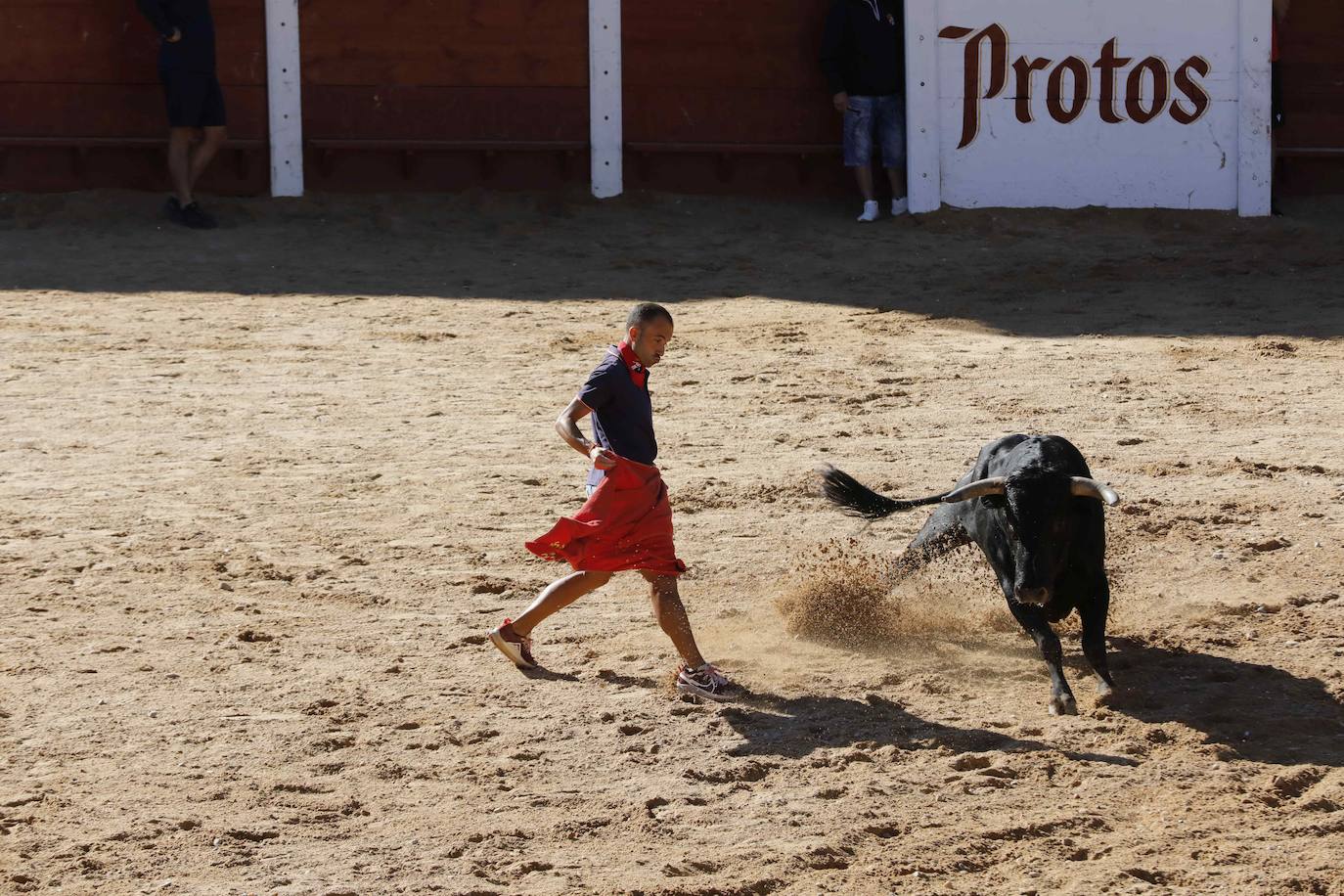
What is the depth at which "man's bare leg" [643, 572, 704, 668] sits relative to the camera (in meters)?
4.38

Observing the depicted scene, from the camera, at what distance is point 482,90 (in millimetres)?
12016

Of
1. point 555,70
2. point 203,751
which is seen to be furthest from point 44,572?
point 555,70

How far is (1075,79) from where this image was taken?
11.8 m

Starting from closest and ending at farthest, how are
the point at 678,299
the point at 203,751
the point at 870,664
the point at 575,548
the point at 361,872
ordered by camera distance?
the point at 361,872 < the point at 203,751 < the point at 575,548 < the point at 870,664 < the point at 678,299

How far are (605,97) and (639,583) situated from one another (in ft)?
23.7

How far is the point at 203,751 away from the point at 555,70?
8627 mm

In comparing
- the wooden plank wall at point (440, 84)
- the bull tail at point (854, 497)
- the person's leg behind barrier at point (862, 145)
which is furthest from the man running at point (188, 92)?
the bull tail at point (854, 497)

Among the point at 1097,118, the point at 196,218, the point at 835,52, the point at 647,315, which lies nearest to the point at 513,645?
the point at 647,315

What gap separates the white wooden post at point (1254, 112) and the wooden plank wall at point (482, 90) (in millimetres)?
403

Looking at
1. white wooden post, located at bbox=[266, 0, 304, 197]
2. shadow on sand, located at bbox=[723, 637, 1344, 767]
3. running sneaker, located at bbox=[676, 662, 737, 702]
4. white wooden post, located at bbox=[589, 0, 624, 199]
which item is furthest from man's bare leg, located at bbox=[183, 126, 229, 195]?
shadow on sand, located at bbox=[723, 637, 1344, 767]

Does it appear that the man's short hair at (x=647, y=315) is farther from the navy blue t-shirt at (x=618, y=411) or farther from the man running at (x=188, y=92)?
the man running at (x=188, y=92)

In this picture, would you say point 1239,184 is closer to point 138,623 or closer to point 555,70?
point 555,70

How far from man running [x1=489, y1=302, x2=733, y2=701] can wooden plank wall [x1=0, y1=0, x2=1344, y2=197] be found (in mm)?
7994

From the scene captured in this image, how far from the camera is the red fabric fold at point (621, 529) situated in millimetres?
4359
